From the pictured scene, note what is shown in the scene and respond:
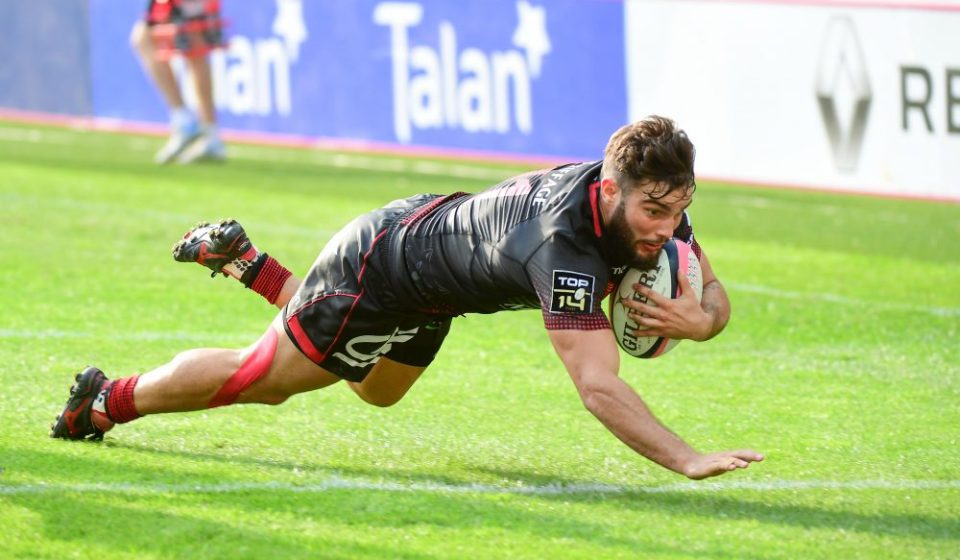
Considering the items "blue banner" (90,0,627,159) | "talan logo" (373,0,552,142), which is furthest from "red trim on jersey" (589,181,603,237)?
"talan logo" (373,0,552,142)

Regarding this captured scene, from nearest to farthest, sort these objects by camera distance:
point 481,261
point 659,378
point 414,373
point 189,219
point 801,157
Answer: point 481,261
point 414,373
point 659,378
point 189,219
point 801,157

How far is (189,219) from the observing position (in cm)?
1209

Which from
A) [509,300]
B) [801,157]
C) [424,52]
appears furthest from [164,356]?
[424,52]

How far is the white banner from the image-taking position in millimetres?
13938

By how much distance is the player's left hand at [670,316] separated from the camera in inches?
204

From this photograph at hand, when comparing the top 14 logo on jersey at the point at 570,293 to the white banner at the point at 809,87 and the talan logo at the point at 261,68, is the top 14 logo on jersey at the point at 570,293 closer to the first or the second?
the white banner at the point at 809,87

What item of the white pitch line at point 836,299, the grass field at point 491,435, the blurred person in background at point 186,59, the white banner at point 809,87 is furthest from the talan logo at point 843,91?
the blurred person in background at point 186,59

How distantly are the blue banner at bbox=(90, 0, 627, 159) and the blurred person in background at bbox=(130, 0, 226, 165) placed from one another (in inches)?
91.9

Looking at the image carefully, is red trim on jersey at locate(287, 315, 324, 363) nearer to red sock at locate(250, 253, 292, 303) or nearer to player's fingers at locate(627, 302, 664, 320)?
red sock at locate(250, 253, 292, 303)

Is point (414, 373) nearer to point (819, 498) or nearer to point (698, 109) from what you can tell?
point (819, 498)

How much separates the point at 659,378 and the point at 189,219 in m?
5.67

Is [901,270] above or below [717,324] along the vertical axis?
below

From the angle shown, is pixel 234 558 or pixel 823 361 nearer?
pixel 234 558

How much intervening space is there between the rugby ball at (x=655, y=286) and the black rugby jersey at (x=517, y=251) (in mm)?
71
